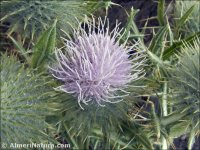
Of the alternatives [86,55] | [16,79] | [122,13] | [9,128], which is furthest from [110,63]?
[122,13]

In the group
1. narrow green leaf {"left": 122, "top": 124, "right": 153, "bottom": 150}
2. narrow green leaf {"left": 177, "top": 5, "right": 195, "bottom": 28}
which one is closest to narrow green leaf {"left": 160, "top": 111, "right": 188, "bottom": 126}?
narrow green leaf {"left": 122, "top": 124, "right": 153, "bottom": 150}

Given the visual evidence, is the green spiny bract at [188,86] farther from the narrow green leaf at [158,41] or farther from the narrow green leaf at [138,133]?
the narrow green leaf at [138,133]

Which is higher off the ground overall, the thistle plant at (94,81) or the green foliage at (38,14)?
the green foliage at (38,14)

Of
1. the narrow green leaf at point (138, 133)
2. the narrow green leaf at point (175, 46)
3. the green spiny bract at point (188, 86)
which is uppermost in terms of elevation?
the narrow green leaf at point (175, 46)

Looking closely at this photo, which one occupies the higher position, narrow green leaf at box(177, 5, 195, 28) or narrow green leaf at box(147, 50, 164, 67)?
narrow green leaf at box(177, 5, 195, 28)

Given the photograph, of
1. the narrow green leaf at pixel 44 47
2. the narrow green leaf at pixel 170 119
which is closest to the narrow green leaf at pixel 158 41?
the narrow green leaf at pixel 170 119

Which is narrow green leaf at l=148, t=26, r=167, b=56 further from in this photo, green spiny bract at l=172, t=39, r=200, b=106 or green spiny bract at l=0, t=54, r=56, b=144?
green spiny bract at l=0, t=54, r=56, b=144

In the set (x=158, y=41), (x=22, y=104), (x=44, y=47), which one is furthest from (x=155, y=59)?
(x=22, y=104)

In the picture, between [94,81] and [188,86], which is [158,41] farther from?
[94,81]
